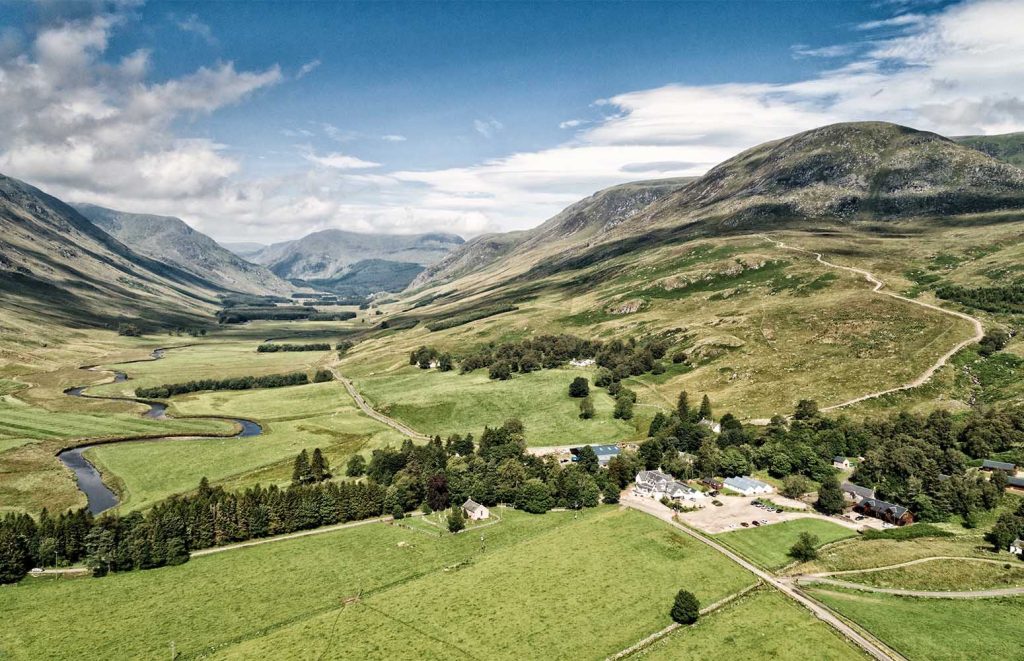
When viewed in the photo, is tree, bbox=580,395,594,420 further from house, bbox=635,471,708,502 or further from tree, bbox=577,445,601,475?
house, bbox=635,471,708,502

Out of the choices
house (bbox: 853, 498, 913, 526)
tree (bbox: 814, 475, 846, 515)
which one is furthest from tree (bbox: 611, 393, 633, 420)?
house (bbox: 853, 498, 913, 526)

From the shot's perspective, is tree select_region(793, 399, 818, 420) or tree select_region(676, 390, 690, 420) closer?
tree select_region(793, 399, 818, 420)

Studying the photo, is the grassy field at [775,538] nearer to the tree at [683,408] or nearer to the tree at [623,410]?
the tree at [683,408]

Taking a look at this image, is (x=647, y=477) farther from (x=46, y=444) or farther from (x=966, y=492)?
(x=46, y=444)

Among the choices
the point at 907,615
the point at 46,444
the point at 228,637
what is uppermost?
the point at 46,444

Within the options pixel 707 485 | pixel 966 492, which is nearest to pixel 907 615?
pixel 966 492

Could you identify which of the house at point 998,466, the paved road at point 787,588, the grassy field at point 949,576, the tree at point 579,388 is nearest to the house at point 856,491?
the house at point 998,466
